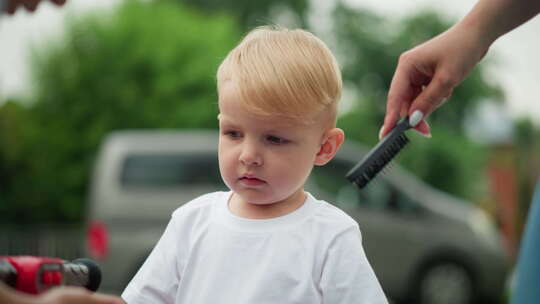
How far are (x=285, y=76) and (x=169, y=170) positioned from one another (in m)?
7.60

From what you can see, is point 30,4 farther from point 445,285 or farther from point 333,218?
point 445,285

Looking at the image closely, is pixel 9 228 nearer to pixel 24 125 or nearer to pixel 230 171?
pixel 24 125

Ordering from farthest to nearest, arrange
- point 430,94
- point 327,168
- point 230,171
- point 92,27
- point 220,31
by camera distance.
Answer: point 220,31 < point 92,27 < point 327,168 < point 430,94 < point 230,171

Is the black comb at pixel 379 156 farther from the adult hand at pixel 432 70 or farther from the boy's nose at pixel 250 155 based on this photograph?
the boy's nose at pixel 250 155

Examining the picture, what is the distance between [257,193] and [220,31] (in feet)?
68.6

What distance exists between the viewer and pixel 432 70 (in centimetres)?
221

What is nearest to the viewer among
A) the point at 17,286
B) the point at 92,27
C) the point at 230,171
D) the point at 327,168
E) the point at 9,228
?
the point at 17,286

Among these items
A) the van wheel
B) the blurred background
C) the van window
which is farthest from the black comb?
the blurred background

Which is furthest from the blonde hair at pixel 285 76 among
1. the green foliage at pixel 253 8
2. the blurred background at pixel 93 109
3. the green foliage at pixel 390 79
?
the green foliage at pixel 390 79

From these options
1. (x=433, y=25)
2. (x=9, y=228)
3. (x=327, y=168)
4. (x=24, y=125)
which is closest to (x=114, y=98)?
(x=24, y=125)

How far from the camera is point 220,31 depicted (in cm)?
2238

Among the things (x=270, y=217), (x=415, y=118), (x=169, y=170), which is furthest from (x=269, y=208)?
(x=169, y=170)

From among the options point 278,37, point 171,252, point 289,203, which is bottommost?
point 171,252

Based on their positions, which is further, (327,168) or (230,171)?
(327,168)
